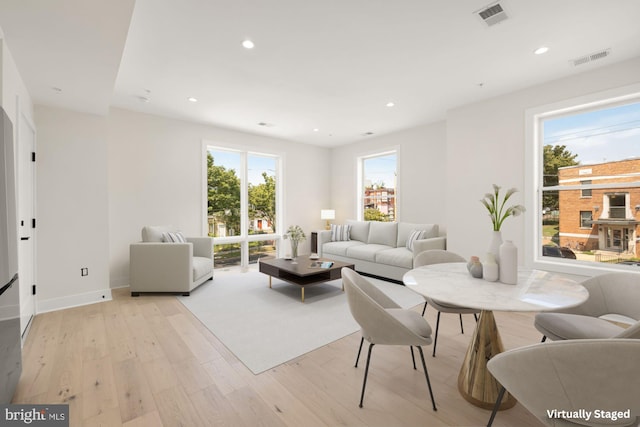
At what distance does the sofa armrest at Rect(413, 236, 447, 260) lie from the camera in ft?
13.9

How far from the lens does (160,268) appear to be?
12.3ft

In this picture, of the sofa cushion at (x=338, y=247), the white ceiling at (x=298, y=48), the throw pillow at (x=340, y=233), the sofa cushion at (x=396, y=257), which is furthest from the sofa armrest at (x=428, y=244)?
the white ceiling at (x=298, y=48)

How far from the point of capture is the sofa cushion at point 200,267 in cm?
396

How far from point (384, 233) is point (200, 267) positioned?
3.31m

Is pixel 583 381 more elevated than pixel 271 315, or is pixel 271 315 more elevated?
pixel 583 381

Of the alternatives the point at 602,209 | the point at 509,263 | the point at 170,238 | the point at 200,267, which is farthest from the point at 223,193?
the point at 602,209

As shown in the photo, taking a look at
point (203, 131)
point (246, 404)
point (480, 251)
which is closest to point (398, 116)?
point (480, 251)

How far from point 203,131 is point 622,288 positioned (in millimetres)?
5640

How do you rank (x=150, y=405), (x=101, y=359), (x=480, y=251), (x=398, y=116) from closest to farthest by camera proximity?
(x=150, y=405), (x=101, y=359), (x=480, y=251), (x=398, y=116)

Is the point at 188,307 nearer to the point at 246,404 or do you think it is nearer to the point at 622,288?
the point at 246,404

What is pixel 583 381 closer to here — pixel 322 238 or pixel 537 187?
pixel 537 187

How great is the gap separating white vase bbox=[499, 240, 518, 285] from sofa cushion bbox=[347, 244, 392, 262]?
3028mm

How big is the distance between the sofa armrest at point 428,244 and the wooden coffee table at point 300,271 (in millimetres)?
1184

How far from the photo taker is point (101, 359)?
224 centimetres
